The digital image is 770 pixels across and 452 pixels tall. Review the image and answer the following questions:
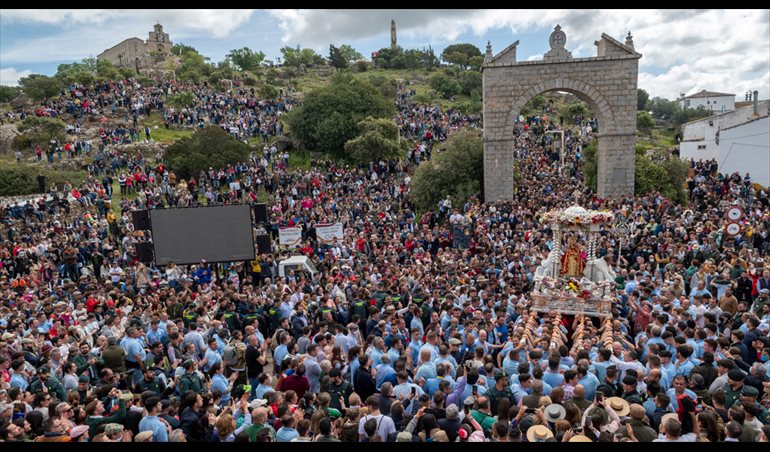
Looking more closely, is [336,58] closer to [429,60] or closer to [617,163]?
[429,60]

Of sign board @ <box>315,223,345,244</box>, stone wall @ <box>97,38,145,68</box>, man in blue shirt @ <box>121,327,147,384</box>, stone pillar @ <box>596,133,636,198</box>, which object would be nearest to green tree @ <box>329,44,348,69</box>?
stone wall @ <box>97,38,145,68</box>

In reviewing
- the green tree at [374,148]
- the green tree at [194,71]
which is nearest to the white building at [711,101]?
the green tree at [374,148]

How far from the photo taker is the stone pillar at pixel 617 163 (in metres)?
26.6

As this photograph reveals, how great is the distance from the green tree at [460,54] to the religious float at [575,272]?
8439cm

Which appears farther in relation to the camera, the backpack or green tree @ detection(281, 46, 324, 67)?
green tree @ detection(281, 46, 324, 67)

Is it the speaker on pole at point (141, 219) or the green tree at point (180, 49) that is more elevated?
the green tree at point (180, 49)

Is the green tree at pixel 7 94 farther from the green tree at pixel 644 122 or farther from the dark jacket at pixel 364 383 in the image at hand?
the green tree at pixel 644 122

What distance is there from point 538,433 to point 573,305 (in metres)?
7.36

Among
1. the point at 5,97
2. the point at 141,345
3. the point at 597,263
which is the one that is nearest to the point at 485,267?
the point at 597,263

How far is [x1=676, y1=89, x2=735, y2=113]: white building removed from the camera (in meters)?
86.1

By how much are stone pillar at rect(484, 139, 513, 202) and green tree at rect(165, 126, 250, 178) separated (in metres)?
16.0

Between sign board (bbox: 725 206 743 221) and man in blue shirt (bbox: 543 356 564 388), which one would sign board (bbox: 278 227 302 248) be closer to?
man in blue shirt (bbox: 543 356 564 388)

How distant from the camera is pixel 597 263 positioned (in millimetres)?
13852

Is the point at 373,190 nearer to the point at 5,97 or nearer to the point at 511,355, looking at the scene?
the point at 511,355
